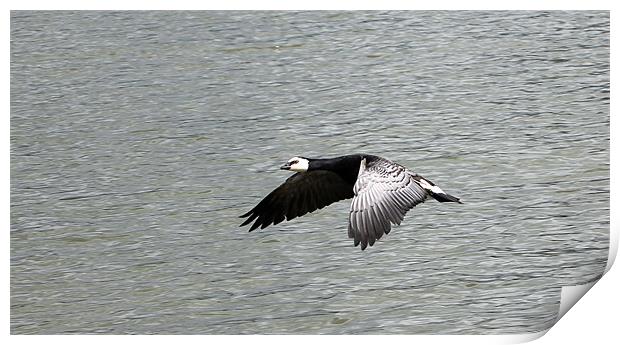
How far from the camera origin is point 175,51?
26.5 m

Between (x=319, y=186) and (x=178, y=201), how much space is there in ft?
1.27

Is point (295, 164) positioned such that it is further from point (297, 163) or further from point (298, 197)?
point (298, 197)

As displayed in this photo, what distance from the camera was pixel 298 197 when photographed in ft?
86.8

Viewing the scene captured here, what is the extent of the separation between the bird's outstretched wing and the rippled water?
7 centimetres

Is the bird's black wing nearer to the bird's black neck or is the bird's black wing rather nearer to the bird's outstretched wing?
the bird's black neck

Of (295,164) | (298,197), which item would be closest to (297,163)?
(295,164)

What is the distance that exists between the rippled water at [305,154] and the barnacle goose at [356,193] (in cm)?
3

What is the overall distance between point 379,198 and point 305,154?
0.30m

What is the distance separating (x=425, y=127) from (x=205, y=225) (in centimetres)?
66

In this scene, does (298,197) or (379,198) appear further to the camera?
(298,197)

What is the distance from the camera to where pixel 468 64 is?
26.4 meters

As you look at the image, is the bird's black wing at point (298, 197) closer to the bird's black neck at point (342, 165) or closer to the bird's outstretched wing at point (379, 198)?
the bird's black neck at point (342, 165)

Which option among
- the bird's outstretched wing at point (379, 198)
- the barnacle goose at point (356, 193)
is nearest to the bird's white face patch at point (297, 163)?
the barnacle goose at point (356, 193)

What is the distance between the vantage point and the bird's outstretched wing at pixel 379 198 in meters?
26.2
